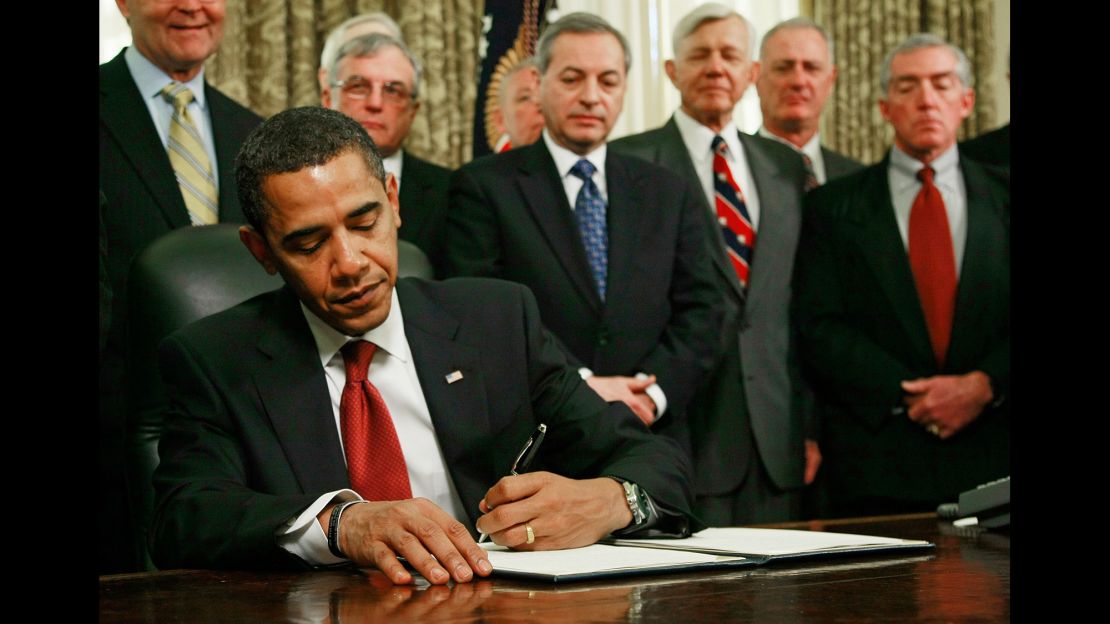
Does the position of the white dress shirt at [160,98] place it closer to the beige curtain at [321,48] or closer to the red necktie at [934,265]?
the beige curtain at [321,48]

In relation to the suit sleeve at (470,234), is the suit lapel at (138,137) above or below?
above

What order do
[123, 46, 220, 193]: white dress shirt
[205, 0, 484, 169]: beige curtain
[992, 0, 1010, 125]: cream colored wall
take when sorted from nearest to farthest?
[123, 46, 220, 193]: white dress shirt → [205, 0, 484, 169]: beige curtain → [992, 0, 1010, 125]: cream colored wall

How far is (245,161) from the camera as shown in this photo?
2008 millimetres

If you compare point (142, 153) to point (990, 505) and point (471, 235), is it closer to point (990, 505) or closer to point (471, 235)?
point (471, 235)

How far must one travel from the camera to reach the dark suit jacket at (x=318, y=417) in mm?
1784

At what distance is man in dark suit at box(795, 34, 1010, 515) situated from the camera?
3.42 metres

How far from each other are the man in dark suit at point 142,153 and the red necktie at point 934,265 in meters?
1.85

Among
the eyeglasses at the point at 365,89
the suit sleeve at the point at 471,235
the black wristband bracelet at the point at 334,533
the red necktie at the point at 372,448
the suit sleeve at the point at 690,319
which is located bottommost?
the black wristband bracelet at the point at 334,533

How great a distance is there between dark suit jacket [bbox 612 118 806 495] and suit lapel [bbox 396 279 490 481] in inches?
57.7

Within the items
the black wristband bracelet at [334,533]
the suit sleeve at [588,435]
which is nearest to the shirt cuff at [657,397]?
the suit sleeve at [588,435]

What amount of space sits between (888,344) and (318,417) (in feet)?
6.69

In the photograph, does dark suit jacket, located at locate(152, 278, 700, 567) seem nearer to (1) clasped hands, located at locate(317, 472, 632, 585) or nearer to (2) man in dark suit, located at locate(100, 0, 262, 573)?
→ (1) clasped hands, located at locate(317, 472, 632, 585)

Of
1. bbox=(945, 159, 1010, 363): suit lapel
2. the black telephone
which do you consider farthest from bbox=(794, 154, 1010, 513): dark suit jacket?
the black telephone

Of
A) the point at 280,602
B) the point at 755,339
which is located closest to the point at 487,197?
the point at 755,339
